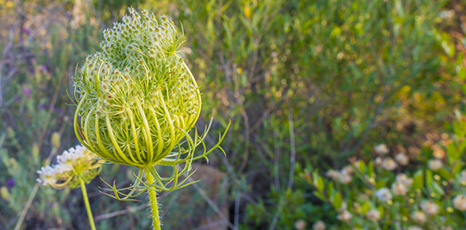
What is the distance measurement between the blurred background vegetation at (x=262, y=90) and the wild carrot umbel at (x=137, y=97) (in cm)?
158

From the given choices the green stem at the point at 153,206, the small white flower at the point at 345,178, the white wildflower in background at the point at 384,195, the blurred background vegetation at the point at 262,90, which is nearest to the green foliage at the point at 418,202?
the white wildflower in background at the point at 384,195

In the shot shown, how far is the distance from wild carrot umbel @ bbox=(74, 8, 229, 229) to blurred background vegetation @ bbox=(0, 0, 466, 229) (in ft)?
5.19

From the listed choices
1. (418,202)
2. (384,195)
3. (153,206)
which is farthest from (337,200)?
(153,206)

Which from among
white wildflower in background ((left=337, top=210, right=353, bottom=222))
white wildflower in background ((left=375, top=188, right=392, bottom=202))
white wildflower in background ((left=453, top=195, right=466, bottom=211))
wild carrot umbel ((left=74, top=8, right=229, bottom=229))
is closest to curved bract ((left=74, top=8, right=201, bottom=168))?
wild carrot umbel ((left=74, top=8, right=229, bottom=229))

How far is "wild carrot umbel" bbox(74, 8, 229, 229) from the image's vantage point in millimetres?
713

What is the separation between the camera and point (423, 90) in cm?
301

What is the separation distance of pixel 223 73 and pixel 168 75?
6.79 feet

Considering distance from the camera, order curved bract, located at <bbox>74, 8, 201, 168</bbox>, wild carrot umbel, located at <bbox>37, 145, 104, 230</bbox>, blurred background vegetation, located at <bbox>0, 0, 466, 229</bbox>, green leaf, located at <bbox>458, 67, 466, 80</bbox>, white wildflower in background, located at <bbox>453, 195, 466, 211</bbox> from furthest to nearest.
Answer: blurred background vegetation, located at <bbox>0, 0, 466, 229</bbox> < green leaf, located at <bbox>458, 67, 466, 80</bbox> < white wildflower in background, located at <bbox>453, 195, 466, 211</bbox> < wild carrot umbel, located at <bbox>37, 145, 104, 230</bbox> < curved bract, located at <bbox>74, 8, 201, 168</bbox>

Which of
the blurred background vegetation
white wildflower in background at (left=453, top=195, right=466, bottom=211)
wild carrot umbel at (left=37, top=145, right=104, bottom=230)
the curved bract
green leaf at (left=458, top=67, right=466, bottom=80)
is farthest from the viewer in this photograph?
the blurred background vegetation

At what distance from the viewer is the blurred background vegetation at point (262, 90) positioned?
2496mm

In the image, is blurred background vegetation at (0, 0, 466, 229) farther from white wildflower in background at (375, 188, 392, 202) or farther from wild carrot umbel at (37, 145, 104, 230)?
wild carrot umbel at (37, 145, 104, 230)

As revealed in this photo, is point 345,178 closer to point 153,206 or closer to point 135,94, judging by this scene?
point 153,206

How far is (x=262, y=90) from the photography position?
2719mm

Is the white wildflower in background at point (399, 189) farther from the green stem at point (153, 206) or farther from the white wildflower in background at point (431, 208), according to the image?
the green stem at point (153, 206)
